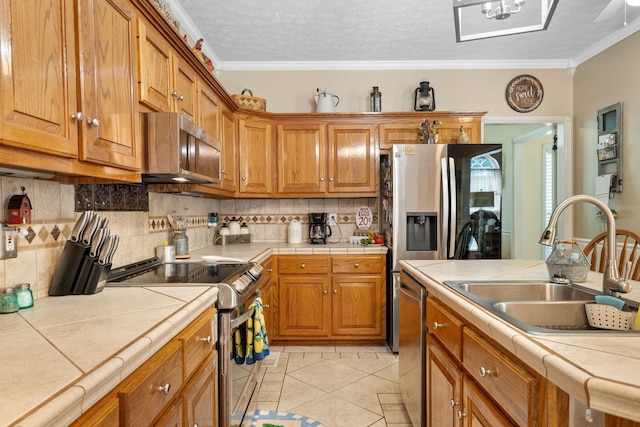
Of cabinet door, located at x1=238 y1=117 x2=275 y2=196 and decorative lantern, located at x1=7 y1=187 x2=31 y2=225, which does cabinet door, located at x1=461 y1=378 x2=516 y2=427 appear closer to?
decorative lantern, located at x1=7 y1=187 x2=31 y2=225

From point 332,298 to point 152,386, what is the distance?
7.52 ft

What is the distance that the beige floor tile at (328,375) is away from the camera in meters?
2.43

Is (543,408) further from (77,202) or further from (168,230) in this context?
(168,230)

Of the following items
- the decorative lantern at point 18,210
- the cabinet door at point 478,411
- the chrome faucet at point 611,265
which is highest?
the decorative lantern at point 18,210

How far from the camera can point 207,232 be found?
10.7 ft

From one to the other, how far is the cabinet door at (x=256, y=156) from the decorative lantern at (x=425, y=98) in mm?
1438

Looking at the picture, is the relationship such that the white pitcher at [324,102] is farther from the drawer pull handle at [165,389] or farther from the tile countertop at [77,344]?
the drawer pull handle at [165,389]

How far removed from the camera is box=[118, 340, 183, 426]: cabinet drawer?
779 mm

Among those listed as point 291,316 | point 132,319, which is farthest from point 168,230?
point 132,319

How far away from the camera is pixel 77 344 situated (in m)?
0.80

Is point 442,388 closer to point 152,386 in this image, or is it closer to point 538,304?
point 538,304

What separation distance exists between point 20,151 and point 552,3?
6.15 feet

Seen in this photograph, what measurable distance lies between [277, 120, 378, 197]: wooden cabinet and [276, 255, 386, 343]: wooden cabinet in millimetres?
661

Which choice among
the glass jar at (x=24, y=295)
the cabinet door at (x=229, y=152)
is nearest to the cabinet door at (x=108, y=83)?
the glass jar at (x=24, y=295)
